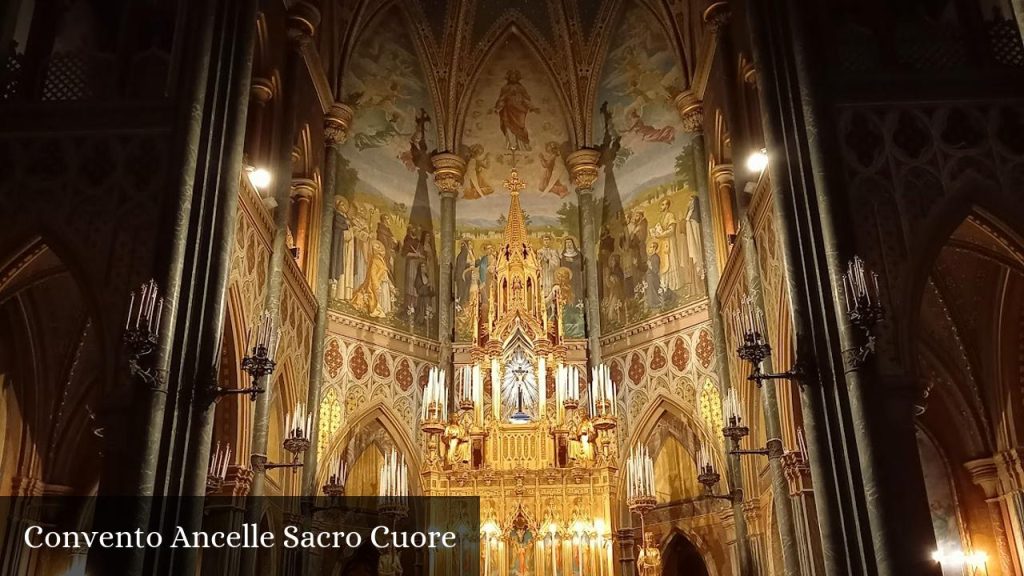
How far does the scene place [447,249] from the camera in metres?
25.2

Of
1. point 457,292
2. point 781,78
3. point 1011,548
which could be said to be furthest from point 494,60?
point 1011,548

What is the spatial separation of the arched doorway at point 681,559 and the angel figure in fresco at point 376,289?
9.16m

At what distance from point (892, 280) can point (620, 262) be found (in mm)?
12140

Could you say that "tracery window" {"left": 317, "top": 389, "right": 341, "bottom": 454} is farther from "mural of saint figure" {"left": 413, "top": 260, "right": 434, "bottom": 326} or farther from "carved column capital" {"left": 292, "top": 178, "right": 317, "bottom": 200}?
"carved column capital" {"left": 292, "top": 178, "right": 317, "bottom": 200}

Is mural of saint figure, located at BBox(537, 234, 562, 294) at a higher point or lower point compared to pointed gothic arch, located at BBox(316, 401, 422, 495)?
higher

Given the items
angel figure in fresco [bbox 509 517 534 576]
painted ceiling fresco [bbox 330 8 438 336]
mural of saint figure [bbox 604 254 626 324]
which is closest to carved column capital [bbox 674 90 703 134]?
mural of saint figure [bbox 604 254 626 324]

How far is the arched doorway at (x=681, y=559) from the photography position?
22.0m

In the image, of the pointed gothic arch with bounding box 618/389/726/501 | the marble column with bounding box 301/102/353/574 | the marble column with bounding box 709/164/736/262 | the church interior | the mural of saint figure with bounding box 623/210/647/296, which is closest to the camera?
the church interior

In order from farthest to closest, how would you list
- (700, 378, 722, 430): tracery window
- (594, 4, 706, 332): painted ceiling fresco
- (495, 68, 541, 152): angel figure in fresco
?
1. (495, 68, 541, 152): angel figure in fresco
2. (594, 4, 706, 332): painted ceiling fresco
3. (700, 378, 722, 430): tracery window

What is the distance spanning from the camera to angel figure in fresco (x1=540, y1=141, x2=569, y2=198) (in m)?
26.3

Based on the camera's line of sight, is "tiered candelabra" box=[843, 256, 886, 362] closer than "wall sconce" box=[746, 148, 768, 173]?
Yes

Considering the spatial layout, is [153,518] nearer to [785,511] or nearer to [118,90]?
[118,90]

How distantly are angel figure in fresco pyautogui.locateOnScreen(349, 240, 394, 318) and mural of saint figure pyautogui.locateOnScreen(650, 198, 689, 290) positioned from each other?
278 inches

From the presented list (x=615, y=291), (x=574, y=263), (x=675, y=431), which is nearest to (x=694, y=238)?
(x=615, y=291)
